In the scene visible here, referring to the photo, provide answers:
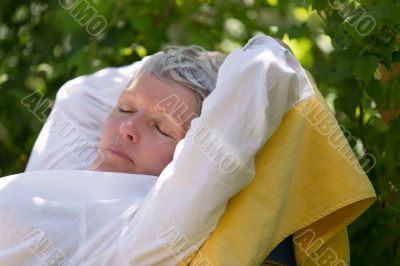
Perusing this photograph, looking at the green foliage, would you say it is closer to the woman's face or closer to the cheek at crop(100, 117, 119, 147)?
the woman's face

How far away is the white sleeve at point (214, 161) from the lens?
5.58 feet

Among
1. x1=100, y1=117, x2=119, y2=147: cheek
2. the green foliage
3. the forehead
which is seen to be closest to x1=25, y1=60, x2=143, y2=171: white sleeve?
x1=100, y1=117, x2=119, y2=147: cheek

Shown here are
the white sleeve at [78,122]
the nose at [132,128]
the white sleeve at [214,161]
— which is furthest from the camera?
the white sleeve at [78,122]

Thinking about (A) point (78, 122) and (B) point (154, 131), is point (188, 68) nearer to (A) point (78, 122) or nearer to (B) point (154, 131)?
(B) point (154, 131)

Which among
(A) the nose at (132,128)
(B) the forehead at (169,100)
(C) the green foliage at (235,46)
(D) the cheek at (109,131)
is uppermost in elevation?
(B) the forehead at (169,100)

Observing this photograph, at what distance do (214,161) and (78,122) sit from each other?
746mm

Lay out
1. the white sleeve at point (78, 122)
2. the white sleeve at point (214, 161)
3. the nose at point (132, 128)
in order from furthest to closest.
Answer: the white sleeve at point (78, 122)
the nose at point (132, 128)
the white sleeve at point (214, 161)

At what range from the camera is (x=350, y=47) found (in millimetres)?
2117

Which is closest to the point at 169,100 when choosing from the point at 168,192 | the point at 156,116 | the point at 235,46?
the point at 156,116

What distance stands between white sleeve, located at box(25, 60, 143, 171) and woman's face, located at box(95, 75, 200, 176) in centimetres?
21

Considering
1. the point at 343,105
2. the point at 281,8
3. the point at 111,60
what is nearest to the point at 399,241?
the point at 343,105

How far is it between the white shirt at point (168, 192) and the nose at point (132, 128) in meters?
0.11

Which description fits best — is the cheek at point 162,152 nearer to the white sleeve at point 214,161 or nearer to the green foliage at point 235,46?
the white sleeve at point 214,161

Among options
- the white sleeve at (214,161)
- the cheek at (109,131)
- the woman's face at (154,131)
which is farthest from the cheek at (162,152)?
the white sleeve at (214,161)
